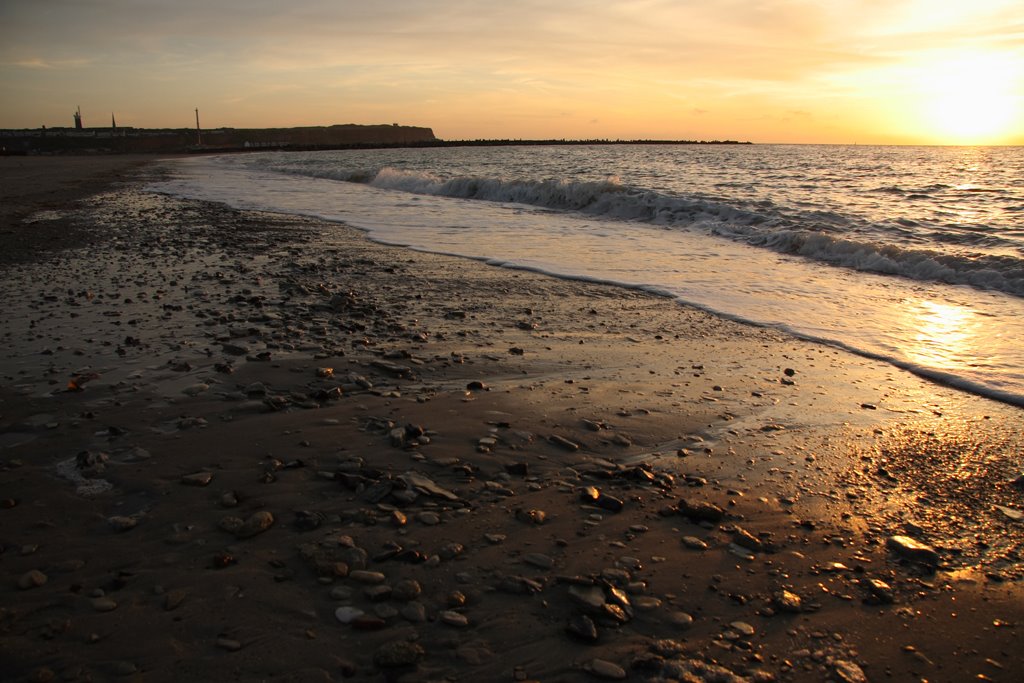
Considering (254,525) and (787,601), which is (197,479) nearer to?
(254,525)

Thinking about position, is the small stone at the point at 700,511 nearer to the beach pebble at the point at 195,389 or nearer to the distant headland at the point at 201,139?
the beach pebble at the point at 195,389

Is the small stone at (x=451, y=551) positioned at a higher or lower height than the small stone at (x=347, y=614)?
higher

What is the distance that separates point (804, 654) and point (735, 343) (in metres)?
4.07

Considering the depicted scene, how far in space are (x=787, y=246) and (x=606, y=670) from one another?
11827mm

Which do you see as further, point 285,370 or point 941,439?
point 285,370

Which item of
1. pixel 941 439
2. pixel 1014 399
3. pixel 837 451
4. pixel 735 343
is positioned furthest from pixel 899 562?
pixel 735 343

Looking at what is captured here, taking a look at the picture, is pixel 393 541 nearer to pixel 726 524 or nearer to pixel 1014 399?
pixel 726 524

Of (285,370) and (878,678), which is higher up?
(285,370)

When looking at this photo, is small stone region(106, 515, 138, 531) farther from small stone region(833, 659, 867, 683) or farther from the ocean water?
the ocean water

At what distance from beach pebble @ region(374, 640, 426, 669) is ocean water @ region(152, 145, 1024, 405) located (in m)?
4.85

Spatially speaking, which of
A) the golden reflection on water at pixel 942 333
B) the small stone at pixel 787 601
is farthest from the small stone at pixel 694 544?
the golden reflection on water at pixel 942 333

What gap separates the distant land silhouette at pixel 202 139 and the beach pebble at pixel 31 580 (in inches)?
3437

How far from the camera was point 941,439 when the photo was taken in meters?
4.03

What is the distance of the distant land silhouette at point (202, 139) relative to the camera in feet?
288
